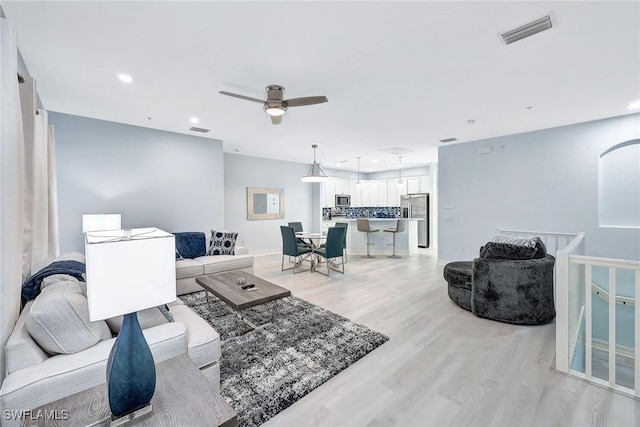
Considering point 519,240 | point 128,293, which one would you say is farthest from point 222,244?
point 519,240

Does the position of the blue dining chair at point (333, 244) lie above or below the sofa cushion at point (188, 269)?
above

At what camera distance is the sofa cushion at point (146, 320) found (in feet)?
5.41

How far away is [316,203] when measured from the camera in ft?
28.3

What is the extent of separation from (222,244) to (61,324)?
3503mm

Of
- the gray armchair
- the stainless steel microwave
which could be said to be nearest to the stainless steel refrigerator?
the stainless steel microwave

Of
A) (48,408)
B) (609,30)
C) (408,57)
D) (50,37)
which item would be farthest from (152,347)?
(609,30)

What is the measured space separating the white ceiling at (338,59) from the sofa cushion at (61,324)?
1.91 m

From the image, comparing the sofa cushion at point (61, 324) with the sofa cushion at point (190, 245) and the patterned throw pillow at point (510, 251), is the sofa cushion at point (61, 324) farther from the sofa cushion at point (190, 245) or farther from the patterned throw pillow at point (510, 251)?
the patterned throw pillow at point (510, 251)

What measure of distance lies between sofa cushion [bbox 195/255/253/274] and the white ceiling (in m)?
2.24

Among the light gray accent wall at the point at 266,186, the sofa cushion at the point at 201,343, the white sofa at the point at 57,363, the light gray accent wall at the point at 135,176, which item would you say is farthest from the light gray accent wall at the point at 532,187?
the white sofa at the point at 57,363

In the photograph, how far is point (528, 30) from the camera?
2076 millimetres

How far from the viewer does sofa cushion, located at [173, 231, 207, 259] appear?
4555mm

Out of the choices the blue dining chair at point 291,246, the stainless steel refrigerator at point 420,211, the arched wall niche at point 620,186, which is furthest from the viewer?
the stainless steel refrigerator at point 420,211

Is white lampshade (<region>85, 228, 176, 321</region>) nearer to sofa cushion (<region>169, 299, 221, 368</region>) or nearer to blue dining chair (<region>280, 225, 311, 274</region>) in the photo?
sofa cushion (<region>169, 299, 221, 368</region>)
